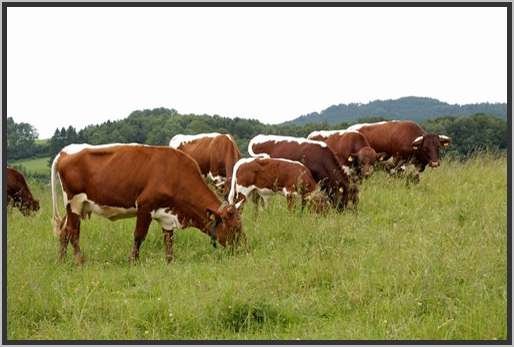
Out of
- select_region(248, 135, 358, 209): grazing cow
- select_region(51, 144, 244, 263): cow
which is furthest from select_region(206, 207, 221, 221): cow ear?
select_region(248, 135, 358, 209): grazing cow

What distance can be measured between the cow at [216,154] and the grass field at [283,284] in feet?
14.9

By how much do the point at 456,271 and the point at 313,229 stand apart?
2746 millimetres

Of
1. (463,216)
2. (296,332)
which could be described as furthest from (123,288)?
(463,216)

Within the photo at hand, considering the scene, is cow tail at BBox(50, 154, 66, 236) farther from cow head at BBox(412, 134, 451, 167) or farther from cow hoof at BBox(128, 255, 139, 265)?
cow head at BBox(412, 134, 451, 167)

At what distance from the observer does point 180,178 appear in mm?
9023

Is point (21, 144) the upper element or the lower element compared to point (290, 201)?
upper

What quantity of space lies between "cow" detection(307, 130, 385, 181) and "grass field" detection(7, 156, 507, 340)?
14.0 ft

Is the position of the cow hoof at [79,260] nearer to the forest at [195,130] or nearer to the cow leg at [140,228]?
the cow leg at [140,228]

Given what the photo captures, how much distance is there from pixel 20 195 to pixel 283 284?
31.6 feet

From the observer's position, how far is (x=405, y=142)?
16.4m

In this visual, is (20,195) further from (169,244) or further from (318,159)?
(169,244)

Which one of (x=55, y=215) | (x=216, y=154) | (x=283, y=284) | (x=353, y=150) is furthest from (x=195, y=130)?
(x=283, y=284)

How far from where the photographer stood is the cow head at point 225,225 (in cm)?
888

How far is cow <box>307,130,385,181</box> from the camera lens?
14445 millimetres
